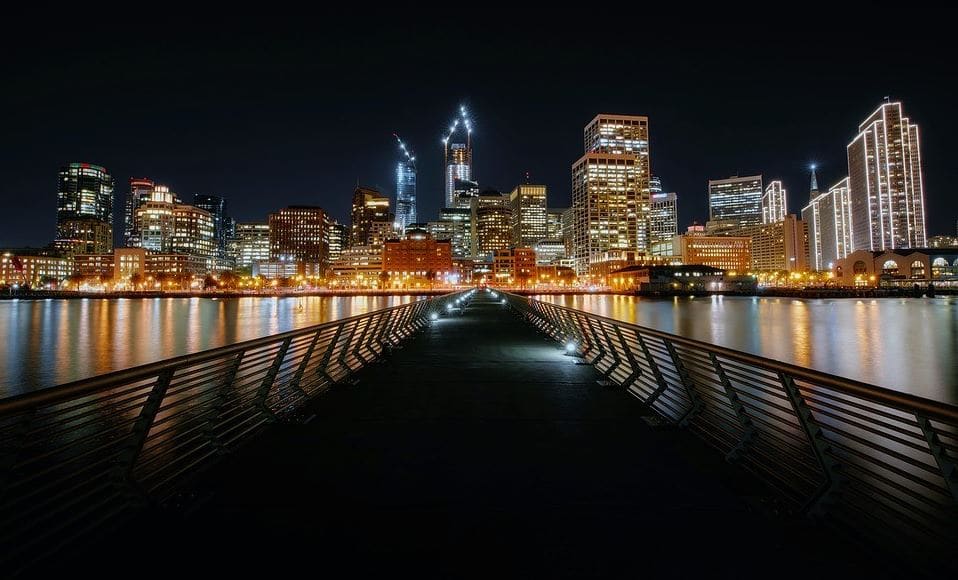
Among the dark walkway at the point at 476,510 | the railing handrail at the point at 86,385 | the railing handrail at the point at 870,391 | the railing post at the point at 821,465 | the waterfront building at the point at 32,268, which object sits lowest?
the dark walkway at the point at 476,510

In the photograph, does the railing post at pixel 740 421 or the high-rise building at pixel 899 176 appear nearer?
the railing post at pixel 740 421

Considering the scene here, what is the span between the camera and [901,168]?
7633 inches

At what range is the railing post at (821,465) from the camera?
371 cm

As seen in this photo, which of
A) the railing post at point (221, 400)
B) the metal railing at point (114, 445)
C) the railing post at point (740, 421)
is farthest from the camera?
the railing post at point (221, 400)

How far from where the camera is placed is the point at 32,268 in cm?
18075

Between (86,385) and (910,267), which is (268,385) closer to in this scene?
(86,385)

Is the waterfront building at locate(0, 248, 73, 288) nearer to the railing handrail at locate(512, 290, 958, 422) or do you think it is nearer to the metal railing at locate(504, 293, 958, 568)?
the metal railing at locate(504, 293, 958, 568)

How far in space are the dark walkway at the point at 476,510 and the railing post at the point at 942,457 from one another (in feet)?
2.63

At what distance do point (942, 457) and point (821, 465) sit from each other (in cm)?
98

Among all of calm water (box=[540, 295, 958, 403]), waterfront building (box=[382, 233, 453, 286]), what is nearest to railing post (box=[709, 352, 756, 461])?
calm water (box=[540, 295, 958, 403])

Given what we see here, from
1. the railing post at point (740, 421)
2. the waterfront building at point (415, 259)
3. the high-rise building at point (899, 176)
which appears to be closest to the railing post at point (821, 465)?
the railing post at point (740, 421)

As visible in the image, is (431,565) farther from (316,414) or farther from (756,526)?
(316,414)

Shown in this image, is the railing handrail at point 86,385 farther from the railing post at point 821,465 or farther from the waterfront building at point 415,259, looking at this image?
the waterfront building at point 415,259

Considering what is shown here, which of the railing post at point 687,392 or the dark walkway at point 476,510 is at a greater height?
the railing post at point 687,392
